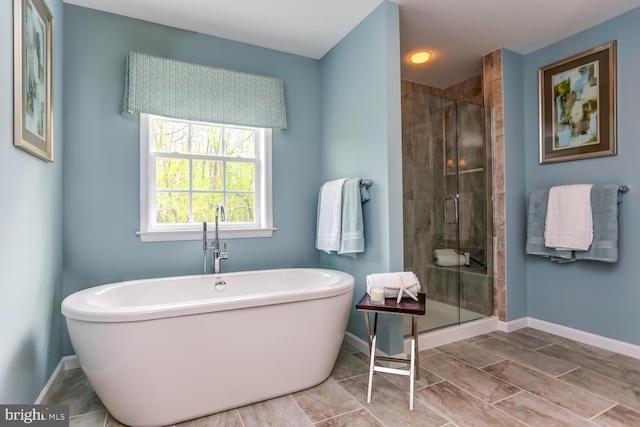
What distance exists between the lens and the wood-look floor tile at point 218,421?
67.0 inches

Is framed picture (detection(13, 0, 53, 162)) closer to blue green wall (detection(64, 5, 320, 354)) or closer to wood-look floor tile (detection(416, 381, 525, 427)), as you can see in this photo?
blue green wall (detection(64, 5, 320, 354))

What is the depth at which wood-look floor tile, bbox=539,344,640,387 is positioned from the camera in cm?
213

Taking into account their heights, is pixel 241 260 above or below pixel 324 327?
above

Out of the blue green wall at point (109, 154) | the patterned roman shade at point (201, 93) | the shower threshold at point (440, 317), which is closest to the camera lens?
the blue green wall at point (109, 154)

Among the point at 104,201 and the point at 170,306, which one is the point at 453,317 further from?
the point at 104,201

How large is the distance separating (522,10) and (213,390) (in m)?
3.21

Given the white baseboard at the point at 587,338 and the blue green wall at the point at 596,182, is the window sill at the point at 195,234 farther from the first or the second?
the white baseboard at the point at 587,338

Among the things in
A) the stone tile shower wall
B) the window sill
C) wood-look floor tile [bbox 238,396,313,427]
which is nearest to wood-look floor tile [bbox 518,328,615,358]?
the stone tile shower wall

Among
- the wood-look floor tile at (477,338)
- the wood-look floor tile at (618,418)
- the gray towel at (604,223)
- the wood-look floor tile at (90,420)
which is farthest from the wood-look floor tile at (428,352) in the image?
the wood-look floor tile at (90,420)

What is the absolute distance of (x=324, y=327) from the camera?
1.99m

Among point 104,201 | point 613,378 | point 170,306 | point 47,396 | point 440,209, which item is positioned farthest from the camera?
point 440,209

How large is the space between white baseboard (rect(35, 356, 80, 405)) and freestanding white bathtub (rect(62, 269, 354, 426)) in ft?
1.68

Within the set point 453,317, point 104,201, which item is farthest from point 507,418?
point 104,201

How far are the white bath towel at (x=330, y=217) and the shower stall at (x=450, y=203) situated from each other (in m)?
0.64
